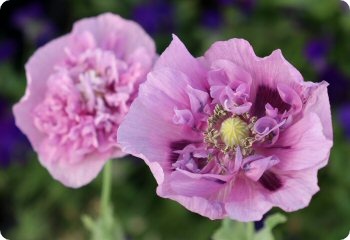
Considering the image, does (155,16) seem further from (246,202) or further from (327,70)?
(246,202)

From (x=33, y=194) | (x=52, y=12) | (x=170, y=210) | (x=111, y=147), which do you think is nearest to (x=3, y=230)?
(x=33, y=194)

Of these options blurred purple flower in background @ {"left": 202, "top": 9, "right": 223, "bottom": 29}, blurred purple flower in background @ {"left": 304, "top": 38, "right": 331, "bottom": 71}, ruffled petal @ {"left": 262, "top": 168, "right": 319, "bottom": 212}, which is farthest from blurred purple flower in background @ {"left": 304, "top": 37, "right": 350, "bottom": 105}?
ruffled petal @ {"left": 262, "top": 168, "right": 319, "bottom": 212}

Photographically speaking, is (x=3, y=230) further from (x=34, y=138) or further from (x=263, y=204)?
(x=263, y=204)

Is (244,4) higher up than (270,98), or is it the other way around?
(270,98)

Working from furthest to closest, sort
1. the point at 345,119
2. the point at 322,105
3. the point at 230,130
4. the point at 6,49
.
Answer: the point at 6,49 < the point at 345,119 < the point at 230,130 < the point at 322,105

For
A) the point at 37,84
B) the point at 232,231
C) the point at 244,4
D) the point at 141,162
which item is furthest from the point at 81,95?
the point at 244,4

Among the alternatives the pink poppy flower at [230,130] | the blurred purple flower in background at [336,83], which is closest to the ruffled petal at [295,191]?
the pink poppy flower at [230,130]

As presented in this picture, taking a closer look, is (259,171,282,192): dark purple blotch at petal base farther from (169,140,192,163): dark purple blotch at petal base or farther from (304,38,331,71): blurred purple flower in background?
(304,38,331,71): blurred purple flower in background
